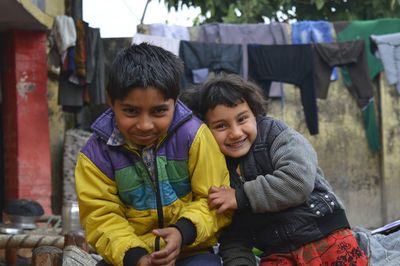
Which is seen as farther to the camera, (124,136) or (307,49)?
(307,49)

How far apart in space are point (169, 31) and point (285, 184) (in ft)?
21.8

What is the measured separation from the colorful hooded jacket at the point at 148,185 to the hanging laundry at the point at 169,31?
6.56m

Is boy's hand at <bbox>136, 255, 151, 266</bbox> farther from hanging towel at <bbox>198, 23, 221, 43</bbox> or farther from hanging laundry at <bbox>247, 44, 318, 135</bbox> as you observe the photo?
hanging towel at <bbox>198, 23, 221, 43</bbox>

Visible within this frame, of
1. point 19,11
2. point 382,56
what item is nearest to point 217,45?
point 382,56

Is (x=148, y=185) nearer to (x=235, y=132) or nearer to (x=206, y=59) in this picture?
(x=235, y=132)

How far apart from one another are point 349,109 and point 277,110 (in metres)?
0.97

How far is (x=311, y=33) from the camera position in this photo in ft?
30.9

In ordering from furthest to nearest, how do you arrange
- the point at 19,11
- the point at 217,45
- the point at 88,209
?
1. the point at 217,45
2. the point at 19,11
3. the point at 88,209

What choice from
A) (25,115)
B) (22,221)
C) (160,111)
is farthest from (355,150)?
(160,111)

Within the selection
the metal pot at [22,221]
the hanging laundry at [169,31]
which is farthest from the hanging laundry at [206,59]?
the metal pot at [22,221]

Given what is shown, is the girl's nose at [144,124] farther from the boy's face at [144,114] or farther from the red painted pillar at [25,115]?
the red painted pillar at [25,115]

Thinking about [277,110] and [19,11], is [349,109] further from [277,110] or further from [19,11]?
[19,11]

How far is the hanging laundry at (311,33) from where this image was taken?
9347mm

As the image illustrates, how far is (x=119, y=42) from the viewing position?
9.45 meters
